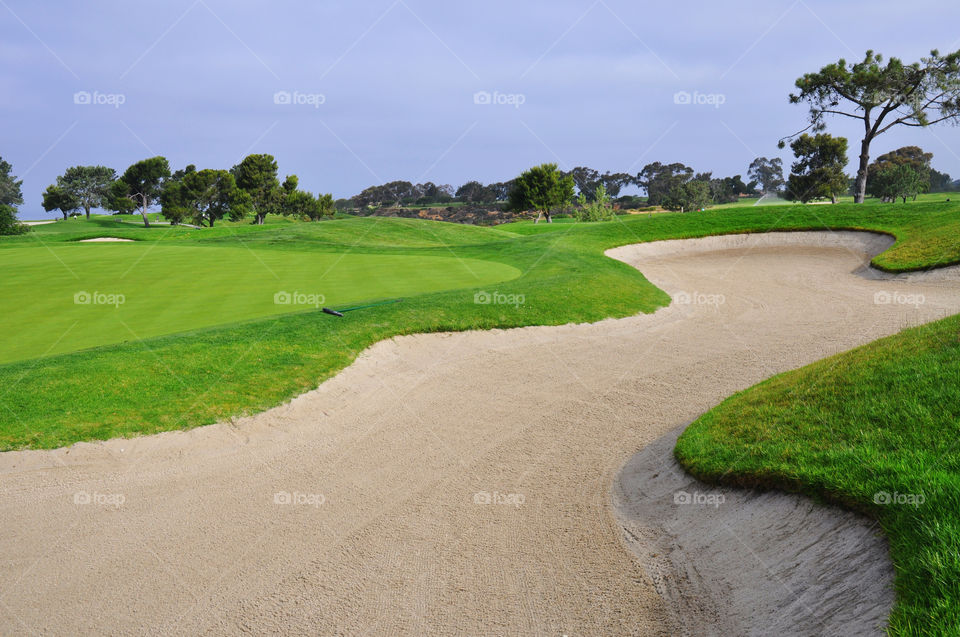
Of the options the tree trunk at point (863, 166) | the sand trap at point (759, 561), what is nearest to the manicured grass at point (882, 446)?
the sand trap at point (759, 561)

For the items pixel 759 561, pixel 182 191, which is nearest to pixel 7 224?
pixel 182 191

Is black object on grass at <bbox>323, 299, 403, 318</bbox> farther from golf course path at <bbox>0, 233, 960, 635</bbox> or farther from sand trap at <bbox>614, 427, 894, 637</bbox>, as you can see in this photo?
sand trap at <bbox>614, 427, 894, 637</bbox>

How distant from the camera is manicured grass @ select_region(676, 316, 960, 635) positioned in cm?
364

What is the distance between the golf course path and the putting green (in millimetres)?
4360

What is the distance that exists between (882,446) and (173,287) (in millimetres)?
17765

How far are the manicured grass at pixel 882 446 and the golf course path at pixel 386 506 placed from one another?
64.7 inches

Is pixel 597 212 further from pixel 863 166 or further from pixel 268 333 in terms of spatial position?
pixel 268 333

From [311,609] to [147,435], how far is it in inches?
191

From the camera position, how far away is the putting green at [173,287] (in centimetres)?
1214

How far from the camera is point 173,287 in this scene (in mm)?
16797

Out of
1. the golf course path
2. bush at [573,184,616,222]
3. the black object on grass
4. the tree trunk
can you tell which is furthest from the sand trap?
bush at [573,184,616,222]

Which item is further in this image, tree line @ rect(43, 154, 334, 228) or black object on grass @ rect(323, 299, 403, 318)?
tree line @ rect(43, 154, 334, 228)

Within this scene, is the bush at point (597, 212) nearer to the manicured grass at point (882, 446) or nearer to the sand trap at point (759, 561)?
the manicured grass at point (882, 446)

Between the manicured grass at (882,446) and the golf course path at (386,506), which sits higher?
the manicured grass at (882,446)
